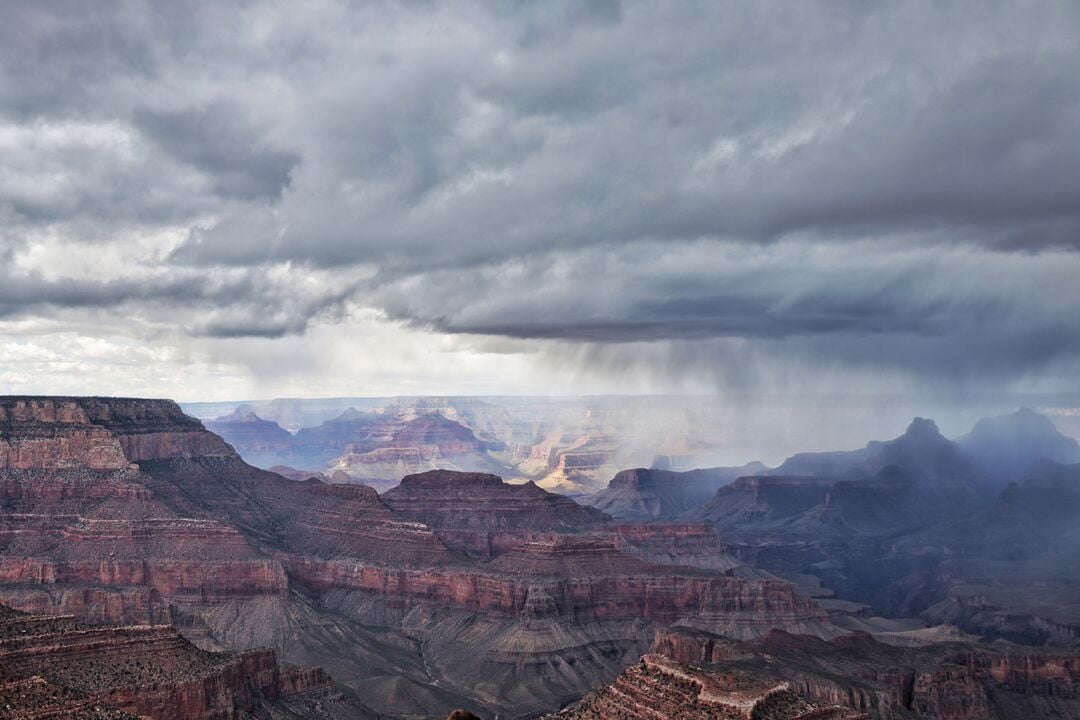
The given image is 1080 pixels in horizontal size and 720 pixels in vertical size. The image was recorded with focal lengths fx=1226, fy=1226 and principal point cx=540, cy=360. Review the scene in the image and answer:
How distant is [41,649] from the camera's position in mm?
95688

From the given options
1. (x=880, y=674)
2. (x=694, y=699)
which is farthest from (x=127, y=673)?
(x=880, y=674)

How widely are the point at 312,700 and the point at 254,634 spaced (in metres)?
58.1

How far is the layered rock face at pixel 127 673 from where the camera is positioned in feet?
285

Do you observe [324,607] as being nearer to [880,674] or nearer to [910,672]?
[880,674]

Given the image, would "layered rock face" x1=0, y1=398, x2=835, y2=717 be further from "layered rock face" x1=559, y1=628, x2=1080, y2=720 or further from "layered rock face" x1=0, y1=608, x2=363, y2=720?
"layered rock face" x1=0, y1=608, x2=363, y2=720

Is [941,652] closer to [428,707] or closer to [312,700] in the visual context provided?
[428,707]

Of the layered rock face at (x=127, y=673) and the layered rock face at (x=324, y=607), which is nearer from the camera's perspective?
the layered rock face at (x=127, y=673)

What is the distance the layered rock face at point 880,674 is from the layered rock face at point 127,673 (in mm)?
36332

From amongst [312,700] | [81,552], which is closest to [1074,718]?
[312,700]

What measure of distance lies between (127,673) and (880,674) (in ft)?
246

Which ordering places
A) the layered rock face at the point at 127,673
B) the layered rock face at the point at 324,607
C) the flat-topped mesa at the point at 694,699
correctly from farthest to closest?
1. the layered rock face at the point at 324,607
2. the layered rock face at the point at 127,673
3. the flat-topped mesa at the point at 694,699

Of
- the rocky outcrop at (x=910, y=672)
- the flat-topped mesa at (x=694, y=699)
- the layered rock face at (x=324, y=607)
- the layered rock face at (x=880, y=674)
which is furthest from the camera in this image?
the layered rock face at (x=324, y=607)

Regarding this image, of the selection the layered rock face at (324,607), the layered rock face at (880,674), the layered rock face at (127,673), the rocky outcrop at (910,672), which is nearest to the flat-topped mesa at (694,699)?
the layered rock face at (880,674)

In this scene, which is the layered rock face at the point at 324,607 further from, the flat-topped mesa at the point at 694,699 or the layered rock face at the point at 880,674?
the flat-topped mesa at the point at 694,699
